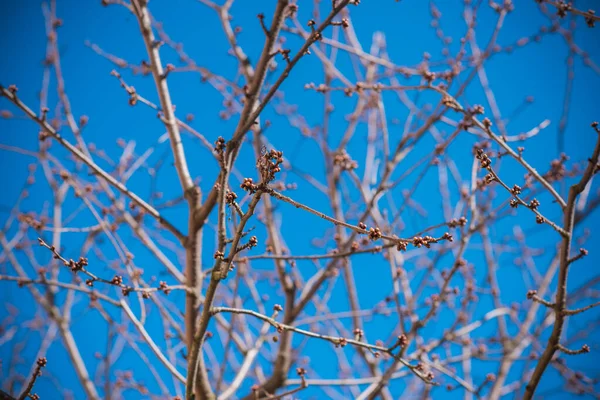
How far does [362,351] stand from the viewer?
4363 mm

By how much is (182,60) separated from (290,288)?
274 cm

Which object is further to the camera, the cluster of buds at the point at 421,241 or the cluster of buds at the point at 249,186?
the cluster of buds at the point at 421,241

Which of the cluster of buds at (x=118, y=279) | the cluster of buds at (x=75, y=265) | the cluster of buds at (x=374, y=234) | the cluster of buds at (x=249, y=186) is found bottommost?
the cluster of buds at (x=75, y=265)

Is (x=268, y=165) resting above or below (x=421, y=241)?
below

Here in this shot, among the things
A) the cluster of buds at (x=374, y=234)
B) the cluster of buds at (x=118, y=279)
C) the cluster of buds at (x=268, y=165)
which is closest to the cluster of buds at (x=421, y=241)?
the cluster of buds at (x=374, y=234)

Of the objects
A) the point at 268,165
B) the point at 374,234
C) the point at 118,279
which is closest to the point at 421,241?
the point at 374,234

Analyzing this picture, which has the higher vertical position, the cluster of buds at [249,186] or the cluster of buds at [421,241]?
the cluster of buds at [421,241]

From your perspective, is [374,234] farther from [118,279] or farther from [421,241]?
[118,279]

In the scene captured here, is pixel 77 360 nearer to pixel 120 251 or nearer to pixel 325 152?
pixel 120 251

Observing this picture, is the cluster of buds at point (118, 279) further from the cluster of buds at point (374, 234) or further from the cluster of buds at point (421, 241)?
the cluster of buds at point (421, 241)

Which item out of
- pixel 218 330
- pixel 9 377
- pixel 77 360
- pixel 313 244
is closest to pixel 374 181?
pixel 313 244

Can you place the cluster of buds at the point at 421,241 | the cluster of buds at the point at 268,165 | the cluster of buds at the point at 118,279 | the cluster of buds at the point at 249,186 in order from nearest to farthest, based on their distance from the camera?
the cluster of buds at the point at 268,165 < the cluster of buds at the point at 249,186 < the cluster of buds at the point at 421,241 < the cluster of buds at the point at 118,279

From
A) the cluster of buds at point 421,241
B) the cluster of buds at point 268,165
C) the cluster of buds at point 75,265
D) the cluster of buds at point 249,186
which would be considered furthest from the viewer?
the cluster of buds at point 75,265

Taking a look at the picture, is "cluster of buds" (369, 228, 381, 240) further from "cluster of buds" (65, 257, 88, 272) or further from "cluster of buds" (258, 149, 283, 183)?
"cluster of buds" (65, 257, 88, 272)
